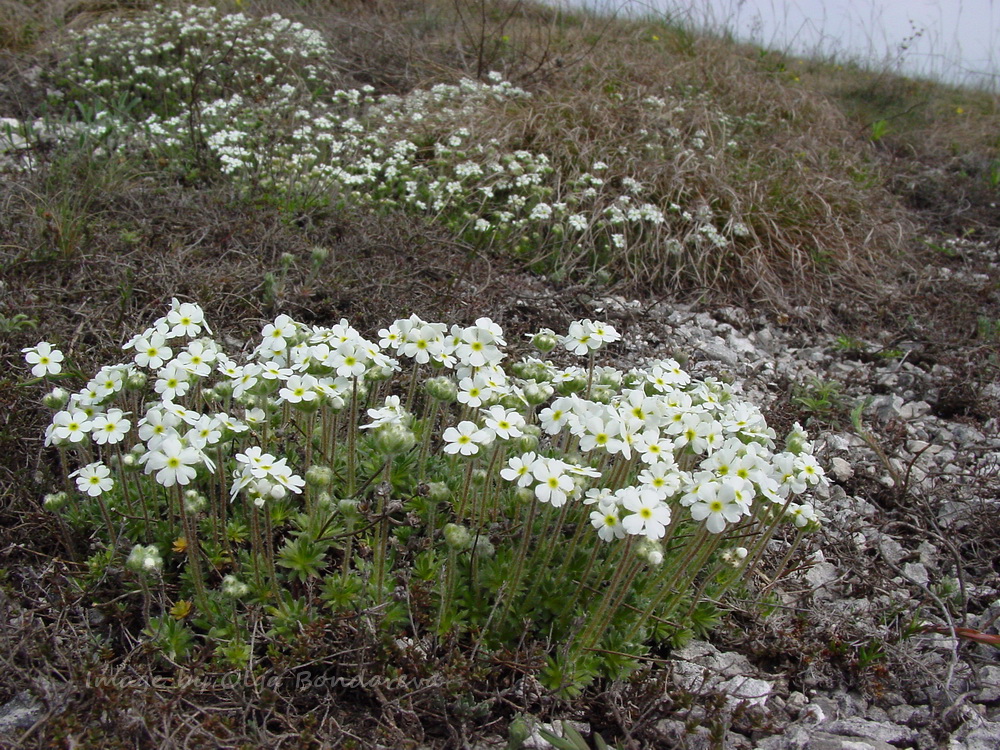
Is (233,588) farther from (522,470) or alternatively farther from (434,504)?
(522,470)

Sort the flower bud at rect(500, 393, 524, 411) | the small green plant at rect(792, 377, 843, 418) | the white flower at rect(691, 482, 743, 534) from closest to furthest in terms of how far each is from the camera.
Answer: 1. the white flower at rect(691, 482, 743, 534)
2. the flower bud at rect(500, 393, 524, 411)
3. the small green plant at rect(792, 377, 843, 418)

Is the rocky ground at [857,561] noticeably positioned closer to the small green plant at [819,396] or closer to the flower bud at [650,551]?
the small green plant at [819,396]

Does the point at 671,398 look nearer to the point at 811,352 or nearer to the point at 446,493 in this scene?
the point at 446,493

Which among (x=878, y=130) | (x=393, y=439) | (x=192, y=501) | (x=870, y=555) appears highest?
(x=878, y=130)

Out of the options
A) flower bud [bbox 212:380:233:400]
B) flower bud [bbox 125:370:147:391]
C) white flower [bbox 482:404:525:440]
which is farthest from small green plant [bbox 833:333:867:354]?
flower bud [bbox 125:370:147:391]

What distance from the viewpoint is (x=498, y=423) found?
7.74 feet

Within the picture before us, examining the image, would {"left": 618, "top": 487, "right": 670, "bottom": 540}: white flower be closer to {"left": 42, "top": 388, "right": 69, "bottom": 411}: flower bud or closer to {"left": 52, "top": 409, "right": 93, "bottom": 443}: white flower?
{"left": 52, "top": 409, "right": 93, "bottom": 443}: white flower

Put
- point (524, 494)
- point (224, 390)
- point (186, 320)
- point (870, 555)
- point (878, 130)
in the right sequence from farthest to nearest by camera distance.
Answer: point (878, 130)
point (870, 555)
point (186, 320)
point (224, 390)
point (524, 494)

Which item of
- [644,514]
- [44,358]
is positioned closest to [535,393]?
[644,514]

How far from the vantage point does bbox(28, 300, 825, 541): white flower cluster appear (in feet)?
7.21

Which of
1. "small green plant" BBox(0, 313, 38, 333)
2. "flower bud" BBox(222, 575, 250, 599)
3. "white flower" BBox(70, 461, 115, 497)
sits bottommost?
"small green plant" BBox(0, 313, 38, 333)

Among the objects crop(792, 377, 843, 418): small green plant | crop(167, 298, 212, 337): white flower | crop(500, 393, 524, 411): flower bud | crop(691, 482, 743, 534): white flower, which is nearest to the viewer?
crop(691, 482, 743, 534): white flower

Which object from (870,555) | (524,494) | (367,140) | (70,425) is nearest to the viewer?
(524,494)

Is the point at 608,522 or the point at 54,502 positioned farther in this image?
the point at 54,502
